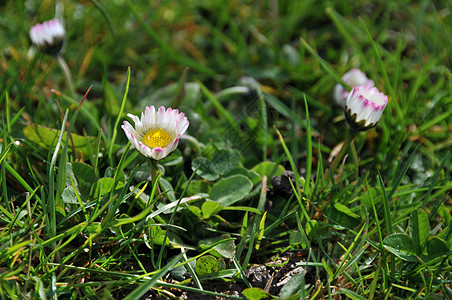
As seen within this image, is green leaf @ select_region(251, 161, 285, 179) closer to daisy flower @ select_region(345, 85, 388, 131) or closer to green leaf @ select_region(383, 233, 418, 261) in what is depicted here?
daisy flower @ select_region(345, 85, 388, 131)

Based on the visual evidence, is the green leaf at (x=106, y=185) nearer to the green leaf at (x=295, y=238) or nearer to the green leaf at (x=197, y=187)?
the green leaf at (x=197, y=187)

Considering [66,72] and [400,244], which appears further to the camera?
[66,72]

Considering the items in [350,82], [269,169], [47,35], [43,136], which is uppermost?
[47,35]

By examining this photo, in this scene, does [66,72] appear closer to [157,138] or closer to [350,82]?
[157,138]

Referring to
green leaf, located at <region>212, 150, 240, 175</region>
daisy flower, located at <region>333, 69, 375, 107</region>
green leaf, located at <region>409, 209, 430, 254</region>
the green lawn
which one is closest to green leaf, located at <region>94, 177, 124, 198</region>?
the green lawn

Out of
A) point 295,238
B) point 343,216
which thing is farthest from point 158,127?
point 343,216

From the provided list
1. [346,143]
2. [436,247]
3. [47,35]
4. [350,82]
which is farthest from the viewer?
[350,82]

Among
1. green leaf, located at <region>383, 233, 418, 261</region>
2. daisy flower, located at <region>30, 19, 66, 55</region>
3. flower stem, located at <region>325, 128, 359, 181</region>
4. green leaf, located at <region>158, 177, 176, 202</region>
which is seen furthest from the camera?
daisy flower, located at <region>30, 19, 66, 55</region>

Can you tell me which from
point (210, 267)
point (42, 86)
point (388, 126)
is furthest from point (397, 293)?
point (42, 86)
